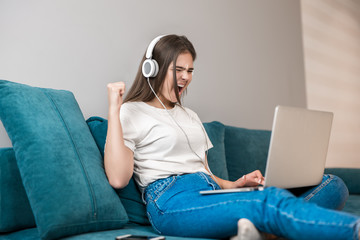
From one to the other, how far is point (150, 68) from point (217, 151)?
0.71 metres

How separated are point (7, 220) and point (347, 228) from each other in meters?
1.11

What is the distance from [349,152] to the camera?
3.90 meters

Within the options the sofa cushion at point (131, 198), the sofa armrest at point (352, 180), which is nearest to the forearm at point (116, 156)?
the sofa cushion at point (131, 198)

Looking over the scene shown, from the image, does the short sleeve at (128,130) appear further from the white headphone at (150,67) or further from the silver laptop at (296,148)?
the silver laptop at (296,148)

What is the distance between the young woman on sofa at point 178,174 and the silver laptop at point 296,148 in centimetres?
9

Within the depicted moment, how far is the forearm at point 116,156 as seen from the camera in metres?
1.39

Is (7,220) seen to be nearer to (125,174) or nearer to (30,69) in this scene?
(125,174)

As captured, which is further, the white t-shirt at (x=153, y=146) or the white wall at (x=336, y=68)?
the white wall at (x=336, y=68)

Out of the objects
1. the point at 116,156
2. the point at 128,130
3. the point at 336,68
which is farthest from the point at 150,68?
the point at 336,68

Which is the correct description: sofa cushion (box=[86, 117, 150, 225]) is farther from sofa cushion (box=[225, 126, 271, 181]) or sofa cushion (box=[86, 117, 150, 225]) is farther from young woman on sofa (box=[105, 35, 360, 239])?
sofa cushion (box=[225, 126, 271, 181])

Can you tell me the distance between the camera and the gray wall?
1.70 m

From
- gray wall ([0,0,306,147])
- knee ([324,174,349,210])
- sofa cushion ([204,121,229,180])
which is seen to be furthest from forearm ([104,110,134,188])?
knee ([324,174,349,210])

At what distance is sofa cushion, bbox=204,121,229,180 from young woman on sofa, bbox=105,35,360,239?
202 millimetres

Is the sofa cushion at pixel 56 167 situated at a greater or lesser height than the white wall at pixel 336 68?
lesser
